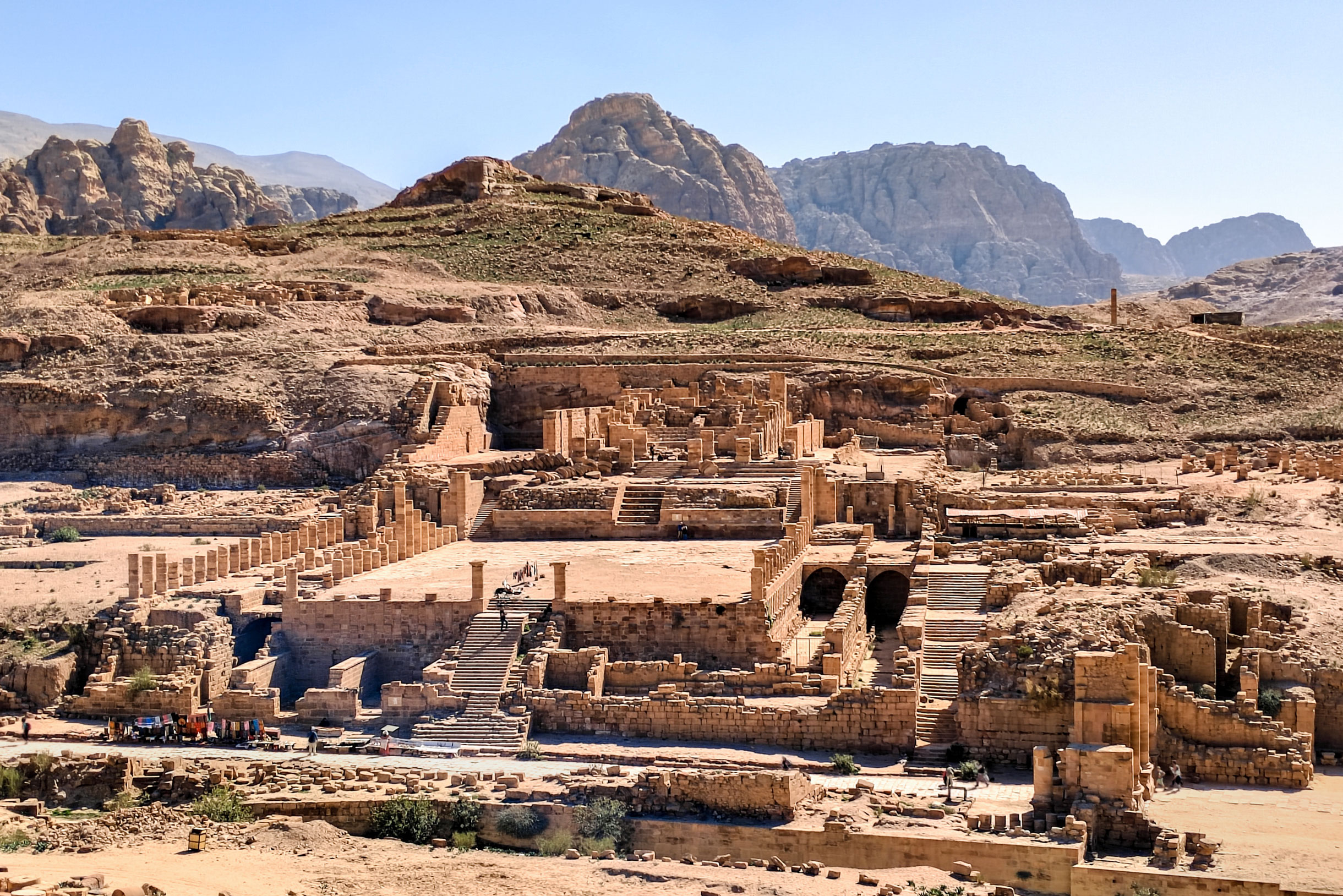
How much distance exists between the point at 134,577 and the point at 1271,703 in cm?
1812

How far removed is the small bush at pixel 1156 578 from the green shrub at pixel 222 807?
13732 mm

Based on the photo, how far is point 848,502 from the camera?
108ft

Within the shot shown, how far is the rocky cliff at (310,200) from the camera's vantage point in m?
162

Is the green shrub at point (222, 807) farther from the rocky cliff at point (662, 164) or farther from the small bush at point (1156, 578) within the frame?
the rocky cliff at point (662, 164)

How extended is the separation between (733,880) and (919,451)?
940 inches

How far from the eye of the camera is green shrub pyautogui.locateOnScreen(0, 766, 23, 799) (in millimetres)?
21422

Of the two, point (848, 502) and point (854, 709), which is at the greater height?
point (848, 502)

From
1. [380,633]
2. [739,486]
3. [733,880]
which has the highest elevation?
[739,486]

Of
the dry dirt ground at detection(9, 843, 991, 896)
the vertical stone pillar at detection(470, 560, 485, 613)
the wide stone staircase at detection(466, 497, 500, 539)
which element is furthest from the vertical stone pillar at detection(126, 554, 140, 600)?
the dry dirt ground at detection(9, 843, 991, 896)

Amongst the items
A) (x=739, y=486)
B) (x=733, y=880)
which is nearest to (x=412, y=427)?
(x=739, y=486)

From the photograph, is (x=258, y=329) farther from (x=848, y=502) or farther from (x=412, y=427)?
(x=848, y=502)

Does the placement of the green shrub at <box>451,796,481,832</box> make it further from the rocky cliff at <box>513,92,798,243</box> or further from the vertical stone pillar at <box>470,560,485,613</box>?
the rocky cliff at <box>513,92,798,243</box>

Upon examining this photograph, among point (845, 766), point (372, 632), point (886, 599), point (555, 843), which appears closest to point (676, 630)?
point (845, 766)

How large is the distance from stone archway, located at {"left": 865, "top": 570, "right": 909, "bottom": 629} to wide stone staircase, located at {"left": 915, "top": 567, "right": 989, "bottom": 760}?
3.51 feet
